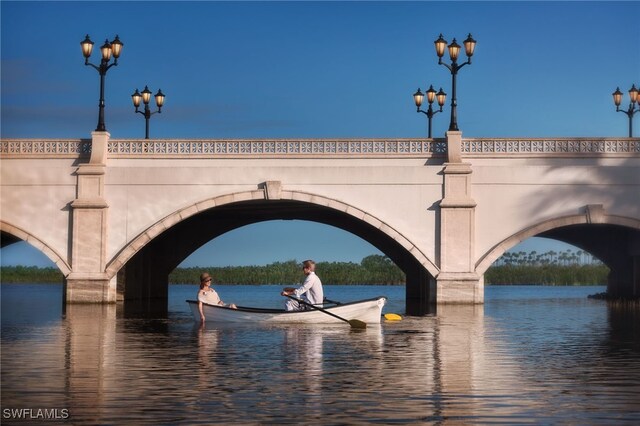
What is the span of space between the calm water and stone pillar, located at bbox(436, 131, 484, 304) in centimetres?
740

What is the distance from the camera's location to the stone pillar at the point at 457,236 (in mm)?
28641

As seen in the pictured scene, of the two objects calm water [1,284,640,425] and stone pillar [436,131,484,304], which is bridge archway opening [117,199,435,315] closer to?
stone pillar [436,131,484,304]

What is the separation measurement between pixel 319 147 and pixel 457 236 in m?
4.56

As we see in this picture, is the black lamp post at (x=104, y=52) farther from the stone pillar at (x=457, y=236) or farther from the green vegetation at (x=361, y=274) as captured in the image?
the green vegetation at (x=361, y=274)

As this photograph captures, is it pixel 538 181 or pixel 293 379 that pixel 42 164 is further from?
pixel 293 379

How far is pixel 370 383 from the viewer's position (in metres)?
11.3

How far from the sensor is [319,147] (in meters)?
29.6

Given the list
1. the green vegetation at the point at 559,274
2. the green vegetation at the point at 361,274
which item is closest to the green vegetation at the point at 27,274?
the green vegetation at the point at 361,274

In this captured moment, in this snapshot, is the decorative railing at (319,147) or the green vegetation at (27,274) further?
the green vegetation at (27,274)

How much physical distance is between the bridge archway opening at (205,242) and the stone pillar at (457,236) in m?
5.42

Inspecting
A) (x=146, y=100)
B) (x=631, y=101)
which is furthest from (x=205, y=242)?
(x=631, y=101)

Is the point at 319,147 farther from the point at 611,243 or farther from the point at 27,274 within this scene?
the point at 27,274

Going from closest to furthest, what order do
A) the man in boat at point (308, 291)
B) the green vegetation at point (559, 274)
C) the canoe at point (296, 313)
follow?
1. the man in boat at point (308, 291)
2. the canoe at point (296, 313)
3. the green vegetation at point (559, 274)

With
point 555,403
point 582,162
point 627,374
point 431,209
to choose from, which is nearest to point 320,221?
point 431,209
